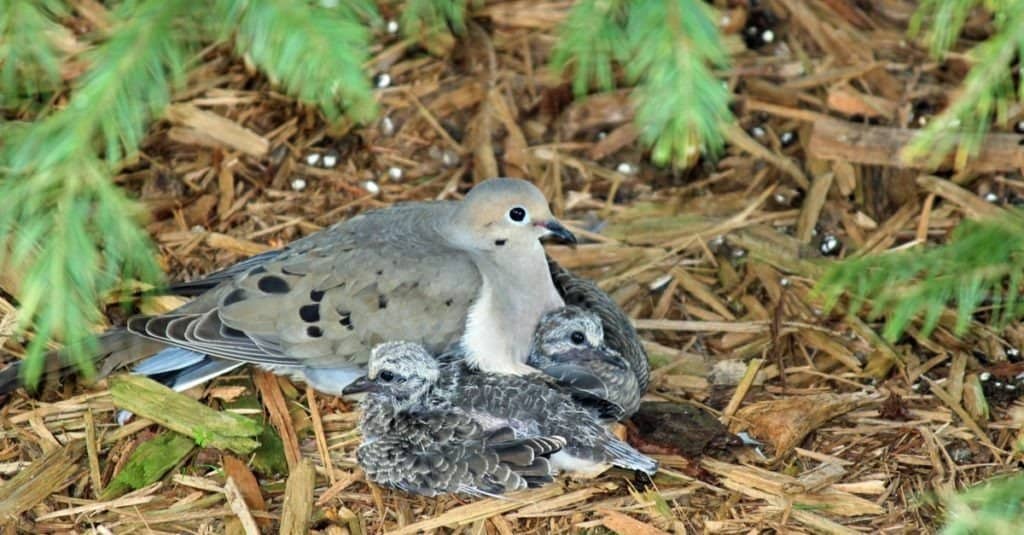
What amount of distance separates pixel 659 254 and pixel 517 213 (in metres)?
0.95

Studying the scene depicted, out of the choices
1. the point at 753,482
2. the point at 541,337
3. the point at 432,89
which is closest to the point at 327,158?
the point at 432,89

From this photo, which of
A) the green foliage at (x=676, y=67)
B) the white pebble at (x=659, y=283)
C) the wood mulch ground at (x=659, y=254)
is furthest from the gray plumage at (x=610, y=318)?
the green foliage at (x=676, y=67)

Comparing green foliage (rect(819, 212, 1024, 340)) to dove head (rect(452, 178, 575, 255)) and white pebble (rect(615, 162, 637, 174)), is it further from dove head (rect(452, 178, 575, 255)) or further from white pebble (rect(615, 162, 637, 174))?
white pebble (rect(615, 162, 637, 174))

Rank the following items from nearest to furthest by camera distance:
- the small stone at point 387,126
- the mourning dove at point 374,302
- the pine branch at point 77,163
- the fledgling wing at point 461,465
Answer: the pine branch at point 77,163
the fledgling wing at point 461,465
the mourning dove at point 374,302
the small stone at point 387,126

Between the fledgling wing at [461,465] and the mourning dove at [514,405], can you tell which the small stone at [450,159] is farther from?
the fledgling wing at [461,465]

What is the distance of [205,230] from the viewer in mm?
5504

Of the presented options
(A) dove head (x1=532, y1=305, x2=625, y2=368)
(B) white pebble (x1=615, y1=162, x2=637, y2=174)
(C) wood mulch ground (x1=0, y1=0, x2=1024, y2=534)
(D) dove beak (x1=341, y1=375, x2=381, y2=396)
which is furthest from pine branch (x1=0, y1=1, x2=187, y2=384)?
(B) white pebble (x1=615, y1=162, x2=637, y2=174)

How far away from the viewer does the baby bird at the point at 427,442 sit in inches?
161

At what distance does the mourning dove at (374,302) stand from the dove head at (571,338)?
74mm

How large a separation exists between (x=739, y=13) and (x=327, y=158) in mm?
2077

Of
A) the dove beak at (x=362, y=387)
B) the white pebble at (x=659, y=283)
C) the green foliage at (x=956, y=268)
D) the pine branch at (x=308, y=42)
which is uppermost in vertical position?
the pine branch at (x=308, y=42)

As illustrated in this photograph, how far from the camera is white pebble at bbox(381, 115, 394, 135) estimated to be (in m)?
5.95

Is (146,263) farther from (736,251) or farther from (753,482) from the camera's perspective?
(736,251)

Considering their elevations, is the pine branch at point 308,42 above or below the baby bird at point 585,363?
above
